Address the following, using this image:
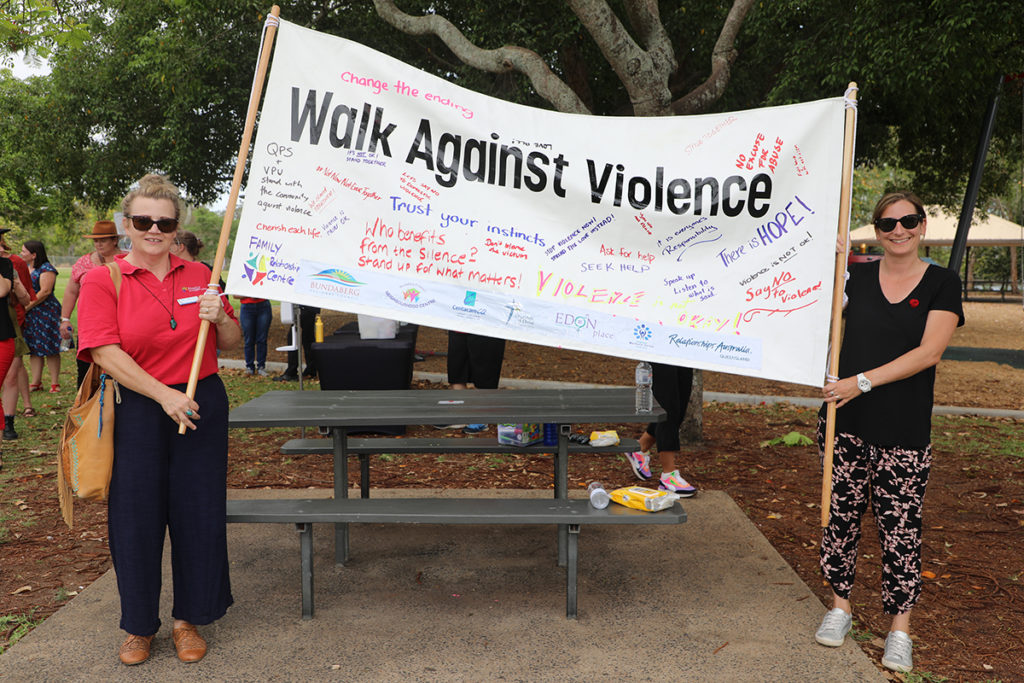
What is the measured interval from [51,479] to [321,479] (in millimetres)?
2084

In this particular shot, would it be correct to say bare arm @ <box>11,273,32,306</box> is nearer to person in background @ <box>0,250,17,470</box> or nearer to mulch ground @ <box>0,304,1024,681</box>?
person in background @ <box>0,250,17,470</box>

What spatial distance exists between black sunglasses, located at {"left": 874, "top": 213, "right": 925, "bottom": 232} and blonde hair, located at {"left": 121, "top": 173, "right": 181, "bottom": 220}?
2920 mm

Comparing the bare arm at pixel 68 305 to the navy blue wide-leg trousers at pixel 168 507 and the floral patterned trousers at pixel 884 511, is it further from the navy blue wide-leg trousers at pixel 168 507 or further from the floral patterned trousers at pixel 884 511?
the floral patterned trousers at pixel 884 511

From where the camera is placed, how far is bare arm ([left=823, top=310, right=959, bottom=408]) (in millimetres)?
3393

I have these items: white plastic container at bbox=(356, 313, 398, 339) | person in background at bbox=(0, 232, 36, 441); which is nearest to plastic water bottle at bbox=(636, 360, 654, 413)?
white plastic container at bbox=(356, 313, 398, 339)

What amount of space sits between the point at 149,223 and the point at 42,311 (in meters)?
7.43

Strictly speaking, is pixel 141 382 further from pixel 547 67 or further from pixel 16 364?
pixel 16 364

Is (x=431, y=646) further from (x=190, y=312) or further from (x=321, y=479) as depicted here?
(x=321, y=479)

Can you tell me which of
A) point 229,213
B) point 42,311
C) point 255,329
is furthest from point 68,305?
point 229,213

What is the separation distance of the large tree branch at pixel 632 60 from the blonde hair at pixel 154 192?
15.4ft

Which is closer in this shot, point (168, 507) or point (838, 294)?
point (168, 507)

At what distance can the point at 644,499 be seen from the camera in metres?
3.88

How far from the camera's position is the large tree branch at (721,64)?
7.58 meters

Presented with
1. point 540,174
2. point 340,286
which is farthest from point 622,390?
point 340,286
